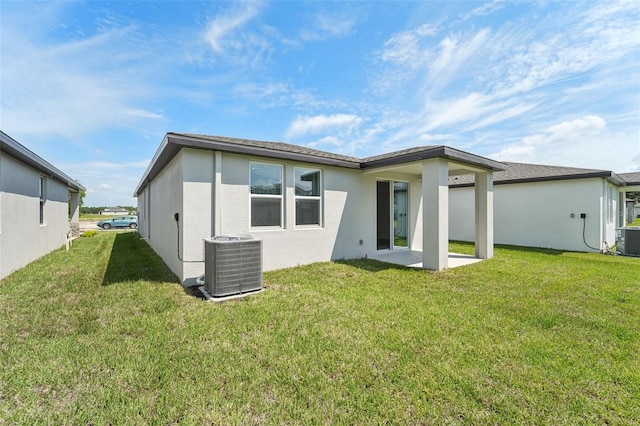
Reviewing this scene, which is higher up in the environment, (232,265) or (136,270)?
(232,265)

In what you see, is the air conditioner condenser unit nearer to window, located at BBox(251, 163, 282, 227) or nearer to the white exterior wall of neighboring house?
the white exterior wall of neighboring house

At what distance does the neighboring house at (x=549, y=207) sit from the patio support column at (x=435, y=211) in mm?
6455

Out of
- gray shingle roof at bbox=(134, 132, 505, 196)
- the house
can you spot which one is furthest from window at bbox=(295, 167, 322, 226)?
gray shingle roof at bbox=(134, 132, 505, 196)

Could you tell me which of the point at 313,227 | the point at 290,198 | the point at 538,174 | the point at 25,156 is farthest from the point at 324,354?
the point at 538,174

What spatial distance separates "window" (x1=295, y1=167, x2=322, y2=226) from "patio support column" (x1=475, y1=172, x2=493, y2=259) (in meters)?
5.19

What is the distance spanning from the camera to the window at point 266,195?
6172mm

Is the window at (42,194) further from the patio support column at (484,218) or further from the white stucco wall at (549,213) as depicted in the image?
the white stucco wall at (549,213)

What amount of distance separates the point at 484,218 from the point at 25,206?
13351 millimetres

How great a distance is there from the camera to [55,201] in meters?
10.8

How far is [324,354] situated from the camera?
9.14 feet

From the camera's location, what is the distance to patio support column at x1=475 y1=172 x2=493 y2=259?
8.19 meters

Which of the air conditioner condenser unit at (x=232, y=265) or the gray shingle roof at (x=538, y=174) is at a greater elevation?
the gray shingle roof at (x=538, y=174)

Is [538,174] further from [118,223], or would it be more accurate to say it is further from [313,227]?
[118,223]

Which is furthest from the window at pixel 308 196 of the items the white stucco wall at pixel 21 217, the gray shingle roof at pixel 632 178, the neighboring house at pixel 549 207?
the gray shingle roof at pixel 632 178
